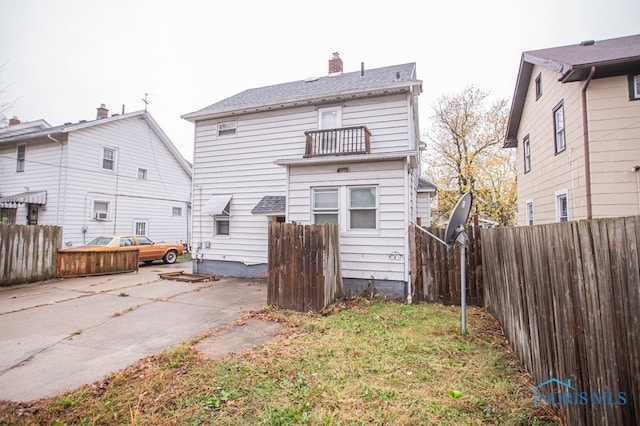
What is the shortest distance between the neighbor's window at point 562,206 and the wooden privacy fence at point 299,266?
24.3ft

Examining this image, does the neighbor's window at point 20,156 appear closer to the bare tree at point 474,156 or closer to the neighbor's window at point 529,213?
the neighbor's window at point 529,213

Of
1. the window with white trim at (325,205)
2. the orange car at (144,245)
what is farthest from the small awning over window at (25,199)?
the window with white trim at (325,205)

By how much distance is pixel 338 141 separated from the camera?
29.8 feet

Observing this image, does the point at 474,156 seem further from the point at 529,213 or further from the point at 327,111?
the point at 327,111

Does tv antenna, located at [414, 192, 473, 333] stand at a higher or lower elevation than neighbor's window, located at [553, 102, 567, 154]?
lower

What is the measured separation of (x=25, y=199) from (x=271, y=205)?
40.5 feet

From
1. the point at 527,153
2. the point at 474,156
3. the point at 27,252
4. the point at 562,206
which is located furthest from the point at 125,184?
the point at 474,156

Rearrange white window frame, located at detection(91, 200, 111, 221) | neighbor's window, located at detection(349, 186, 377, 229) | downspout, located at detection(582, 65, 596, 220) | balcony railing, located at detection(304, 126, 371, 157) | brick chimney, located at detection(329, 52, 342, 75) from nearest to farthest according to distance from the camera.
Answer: downspout, located at detection(582, 65, 596, 220) < neighbor's window, located at detection(349, 186, 377, 229) < balcony railing, located at detection(304, 126, 371, 157) < brick chimney, located at detection(329, 52, 342, 75) < white window frame, located at detection(91, 200, 111, 221)

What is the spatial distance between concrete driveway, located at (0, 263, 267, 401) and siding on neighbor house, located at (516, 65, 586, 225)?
355 inches

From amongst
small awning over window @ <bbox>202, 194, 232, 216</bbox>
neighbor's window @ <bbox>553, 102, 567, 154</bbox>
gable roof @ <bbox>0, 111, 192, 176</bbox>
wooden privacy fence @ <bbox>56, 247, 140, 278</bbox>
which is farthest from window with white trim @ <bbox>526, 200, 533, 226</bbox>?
gable roof @ <bbox>0, 111, 192, 176</bbox>

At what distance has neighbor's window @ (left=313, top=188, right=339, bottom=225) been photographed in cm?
827

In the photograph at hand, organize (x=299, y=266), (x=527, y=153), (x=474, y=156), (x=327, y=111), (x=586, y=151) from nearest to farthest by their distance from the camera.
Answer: (x=299, y=266) < (x=586, y=151) < (x=327, y=111) < (x=527, y=153) < (x=474, y=156)

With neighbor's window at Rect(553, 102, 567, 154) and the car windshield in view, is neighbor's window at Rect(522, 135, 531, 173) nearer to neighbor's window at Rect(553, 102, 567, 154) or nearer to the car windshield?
neighbor's window at Rect(553, 102, 567, 154)

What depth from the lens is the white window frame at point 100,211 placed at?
1468 cm
